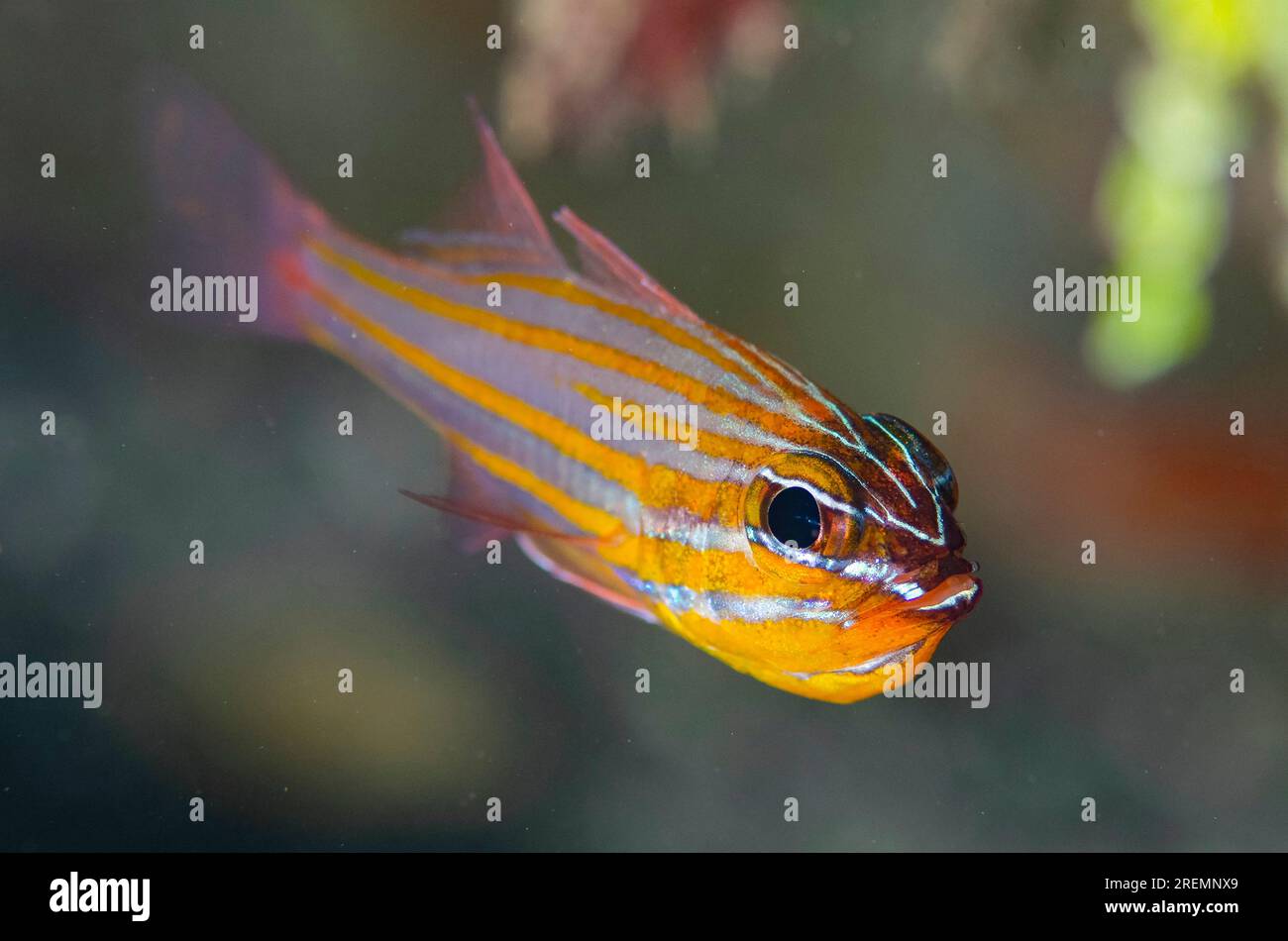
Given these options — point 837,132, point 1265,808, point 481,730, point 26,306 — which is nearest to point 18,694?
point 26,306

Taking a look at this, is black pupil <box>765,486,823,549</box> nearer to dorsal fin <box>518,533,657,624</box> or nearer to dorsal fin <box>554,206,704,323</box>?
dorsal fin <box>518,533,657,624</box>

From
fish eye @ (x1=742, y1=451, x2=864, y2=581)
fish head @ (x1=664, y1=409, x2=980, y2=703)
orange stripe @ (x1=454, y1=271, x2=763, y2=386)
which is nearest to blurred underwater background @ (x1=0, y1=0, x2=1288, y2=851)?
orange stripe @ (x1=454, y1=271, x2=763, y2=386)

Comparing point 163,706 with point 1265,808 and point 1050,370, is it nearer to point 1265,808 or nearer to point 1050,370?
point 1050,370

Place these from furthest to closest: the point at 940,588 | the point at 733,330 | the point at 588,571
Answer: the point at 733,330
the point at 588,571
the point at 940,588

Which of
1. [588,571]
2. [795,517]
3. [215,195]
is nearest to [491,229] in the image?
[588,571]

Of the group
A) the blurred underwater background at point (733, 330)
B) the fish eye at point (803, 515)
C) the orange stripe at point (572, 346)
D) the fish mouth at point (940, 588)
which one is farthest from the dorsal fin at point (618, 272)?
the blurred underwater background at point (733, 330)

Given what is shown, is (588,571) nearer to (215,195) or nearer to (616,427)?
(616,427)
